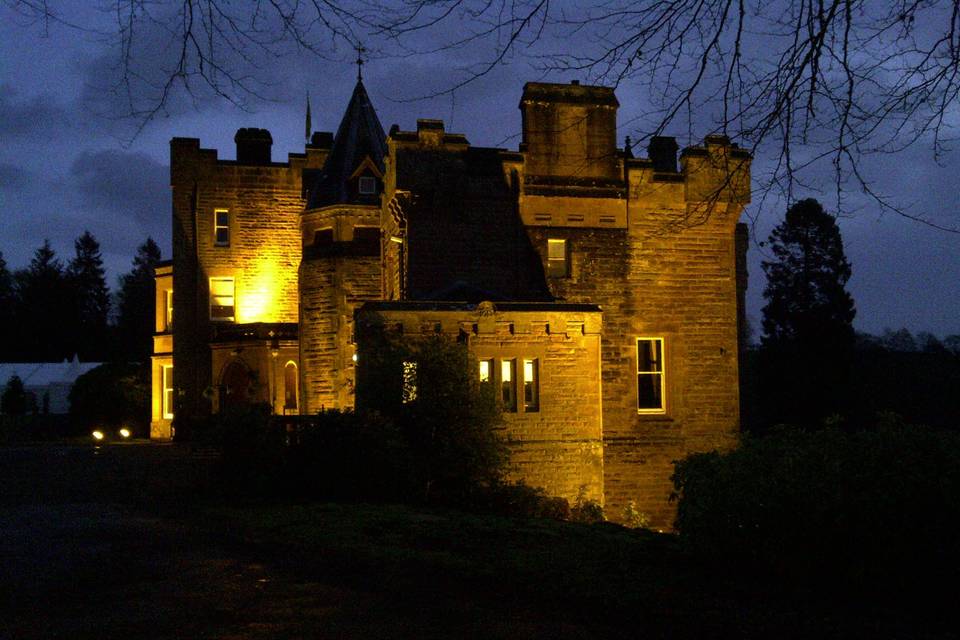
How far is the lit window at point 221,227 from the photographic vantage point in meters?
35.8

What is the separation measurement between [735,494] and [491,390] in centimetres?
949

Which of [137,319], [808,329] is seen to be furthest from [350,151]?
[137,319]

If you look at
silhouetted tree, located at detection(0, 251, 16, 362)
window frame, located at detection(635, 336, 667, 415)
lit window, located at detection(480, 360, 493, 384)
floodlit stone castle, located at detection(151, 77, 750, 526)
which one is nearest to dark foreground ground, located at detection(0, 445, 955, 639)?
floodlit stone castle, located at detection(151, 77, 750, 526)

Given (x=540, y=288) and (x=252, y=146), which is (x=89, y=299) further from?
(x=540, y=288)

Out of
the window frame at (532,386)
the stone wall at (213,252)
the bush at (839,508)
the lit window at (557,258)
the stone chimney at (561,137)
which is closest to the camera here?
the bush at (839,508)

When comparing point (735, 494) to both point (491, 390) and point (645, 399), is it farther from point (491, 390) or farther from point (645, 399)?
point (645, 399)

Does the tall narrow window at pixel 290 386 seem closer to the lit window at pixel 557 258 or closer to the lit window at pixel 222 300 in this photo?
the lit window at pixel 222 300

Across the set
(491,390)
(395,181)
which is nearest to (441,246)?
(395,181)

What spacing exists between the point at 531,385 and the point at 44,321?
72.6 meters

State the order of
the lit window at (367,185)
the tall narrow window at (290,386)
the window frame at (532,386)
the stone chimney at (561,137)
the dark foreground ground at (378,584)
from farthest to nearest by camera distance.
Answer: the tall narrow window at (290,386) < the lit window at (367,185) < the stone chimney at (561,137) < the window frame at (532,386) < the dark foreground ground at (378,584)

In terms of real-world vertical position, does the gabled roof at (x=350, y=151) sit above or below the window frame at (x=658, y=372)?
above

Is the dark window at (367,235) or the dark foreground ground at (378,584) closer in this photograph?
the dark foreground ground at (378,584)

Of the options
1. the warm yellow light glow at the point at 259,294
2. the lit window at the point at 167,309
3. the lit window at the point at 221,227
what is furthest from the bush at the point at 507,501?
the lit window at the point at 167,309

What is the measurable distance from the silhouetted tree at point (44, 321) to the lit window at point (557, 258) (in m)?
66.5
